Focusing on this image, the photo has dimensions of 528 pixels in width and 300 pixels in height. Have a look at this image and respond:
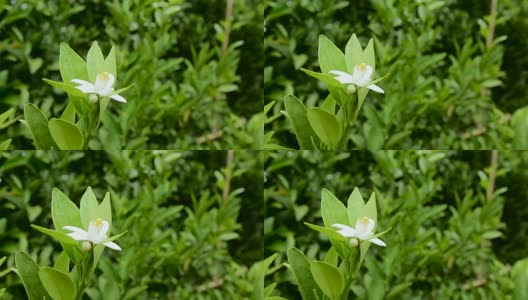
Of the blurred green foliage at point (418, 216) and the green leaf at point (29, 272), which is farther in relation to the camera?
the blurred green foliage at point (418, 216)

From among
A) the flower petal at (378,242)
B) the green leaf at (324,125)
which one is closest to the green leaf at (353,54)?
the green leaf at (324,125)

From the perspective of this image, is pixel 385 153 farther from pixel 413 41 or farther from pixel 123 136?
pixel 123 136

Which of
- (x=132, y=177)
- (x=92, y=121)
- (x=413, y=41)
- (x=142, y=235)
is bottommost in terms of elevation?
(x=142, y=235)

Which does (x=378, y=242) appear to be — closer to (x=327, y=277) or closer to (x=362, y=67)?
(x=327, y=277)

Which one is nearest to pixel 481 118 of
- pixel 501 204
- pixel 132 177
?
pixel 501 204

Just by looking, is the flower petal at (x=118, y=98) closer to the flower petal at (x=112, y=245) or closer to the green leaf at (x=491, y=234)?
the flower petal at (x=112, y=245)

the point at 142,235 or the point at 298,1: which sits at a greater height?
the point at 298,1
